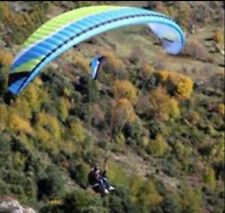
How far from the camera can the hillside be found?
51344 mm

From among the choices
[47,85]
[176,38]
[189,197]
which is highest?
[176,38]

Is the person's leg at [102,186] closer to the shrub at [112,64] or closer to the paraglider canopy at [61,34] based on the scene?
Answer: the paraglider canopy at [61,34]

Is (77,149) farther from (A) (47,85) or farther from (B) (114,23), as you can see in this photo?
(B) (114,23)

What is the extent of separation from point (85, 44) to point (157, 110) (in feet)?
51.0

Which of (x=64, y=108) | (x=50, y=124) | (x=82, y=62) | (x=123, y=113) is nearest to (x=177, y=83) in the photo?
(x=82, y=62)

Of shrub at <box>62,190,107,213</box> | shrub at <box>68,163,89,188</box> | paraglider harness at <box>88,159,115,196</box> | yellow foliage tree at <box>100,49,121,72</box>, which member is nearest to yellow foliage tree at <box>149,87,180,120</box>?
yellow foliage tree at <box>100,49,121,72</box>

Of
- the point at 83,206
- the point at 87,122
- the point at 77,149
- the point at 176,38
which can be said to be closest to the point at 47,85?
the point at 87,122

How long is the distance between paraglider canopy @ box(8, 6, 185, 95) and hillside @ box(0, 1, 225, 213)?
469 inches

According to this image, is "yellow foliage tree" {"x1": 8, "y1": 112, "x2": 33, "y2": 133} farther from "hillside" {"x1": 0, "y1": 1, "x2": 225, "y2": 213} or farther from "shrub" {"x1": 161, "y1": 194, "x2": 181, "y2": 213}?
"shrub" {"x1": 161, "y1": 194, "x2": 181, "y2": 213}

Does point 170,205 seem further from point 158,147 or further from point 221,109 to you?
point 221,109

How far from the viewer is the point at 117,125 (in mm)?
A: 76062

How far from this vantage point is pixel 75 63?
82.4 m

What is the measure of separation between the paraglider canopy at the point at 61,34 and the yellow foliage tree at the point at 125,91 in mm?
49764

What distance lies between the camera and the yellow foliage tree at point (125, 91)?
80688mm
